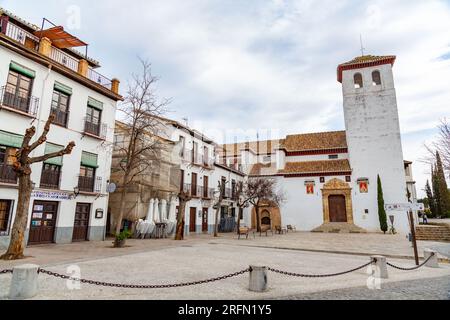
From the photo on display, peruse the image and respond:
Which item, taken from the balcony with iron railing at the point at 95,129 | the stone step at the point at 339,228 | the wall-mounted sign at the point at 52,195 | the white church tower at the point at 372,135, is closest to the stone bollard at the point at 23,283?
the wall-mounted sign at the point at 52,195

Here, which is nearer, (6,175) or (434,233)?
(6,175)

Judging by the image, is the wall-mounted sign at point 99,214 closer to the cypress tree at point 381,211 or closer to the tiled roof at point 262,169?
the tiled roof at point 262,169

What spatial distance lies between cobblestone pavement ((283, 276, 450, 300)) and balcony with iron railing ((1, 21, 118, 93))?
50.4ft

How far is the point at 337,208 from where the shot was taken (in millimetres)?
28172

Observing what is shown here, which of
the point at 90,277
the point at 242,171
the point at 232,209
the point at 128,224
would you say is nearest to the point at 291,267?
the point at 90,277

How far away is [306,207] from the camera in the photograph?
1151 inches

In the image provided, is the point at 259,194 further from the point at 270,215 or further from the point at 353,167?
the point at 353,167

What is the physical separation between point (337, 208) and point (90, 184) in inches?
930

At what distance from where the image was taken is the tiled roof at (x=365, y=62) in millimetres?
28639

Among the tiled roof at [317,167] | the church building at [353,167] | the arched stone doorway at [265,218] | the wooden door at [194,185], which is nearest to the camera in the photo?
the wooden door at [194,185]

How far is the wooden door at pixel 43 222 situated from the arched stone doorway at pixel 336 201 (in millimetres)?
24290

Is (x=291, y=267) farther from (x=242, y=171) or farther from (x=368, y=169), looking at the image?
(x=242, y=171)

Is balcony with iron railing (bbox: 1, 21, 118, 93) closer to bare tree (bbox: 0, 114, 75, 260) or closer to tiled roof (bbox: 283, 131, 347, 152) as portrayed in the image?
bare tree (bbox: 0, 114, 75, 260)

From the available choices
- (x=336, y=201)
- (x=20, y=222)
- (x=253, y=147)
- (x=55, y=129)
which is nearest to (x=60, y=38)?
(x=55, y=129)
